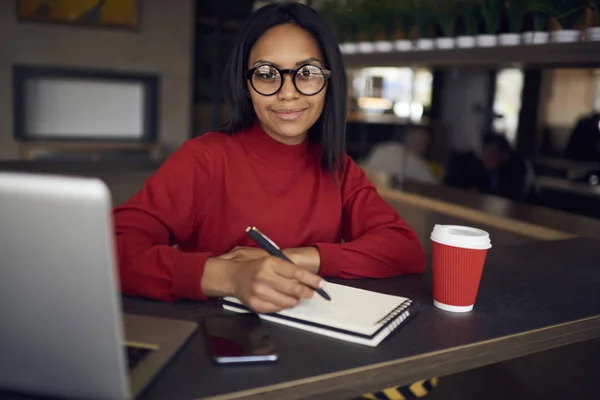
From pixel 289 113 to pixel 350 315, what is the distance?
19.0 inches

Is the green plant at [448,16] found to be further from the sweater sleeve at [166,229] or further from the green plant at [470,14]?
the sweater sleeve at [166,229]

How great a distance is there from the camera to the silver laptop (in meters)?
0.46

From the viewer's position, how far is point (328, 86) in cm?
115

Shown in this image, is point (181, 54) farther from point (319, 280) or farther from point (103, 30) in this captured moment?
point (319, 280)

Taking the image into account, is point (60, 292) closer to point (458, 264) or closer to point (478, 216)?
point (458, 264)

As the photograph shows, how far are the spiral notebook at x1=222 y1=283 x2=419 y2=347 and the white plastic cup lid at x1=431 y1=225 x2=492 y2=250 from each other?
10 centimetres

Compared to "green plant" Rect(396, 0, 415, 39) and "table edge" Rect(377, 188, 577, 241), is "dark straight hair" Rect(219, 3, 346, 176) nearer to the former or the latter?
"table edge" Rect(377, 188, 577, 241)

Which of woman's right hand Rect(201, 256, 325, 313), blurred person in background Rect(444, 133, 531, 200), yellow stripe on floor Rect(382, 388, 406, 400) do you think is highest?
woman's right hand Rect(201, 256, 325, 313)

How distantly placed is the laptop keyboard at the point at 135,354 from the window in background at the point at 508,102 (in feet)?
12.0

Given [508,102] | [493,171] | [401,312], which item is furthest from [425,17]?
[508,102]

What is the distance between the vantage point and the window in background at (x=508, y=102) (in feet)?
13.6

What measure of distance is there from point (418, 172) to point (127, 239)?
2614 millimetres

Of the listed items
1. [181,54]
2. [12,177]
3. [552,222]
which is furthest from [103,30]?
[12,177]

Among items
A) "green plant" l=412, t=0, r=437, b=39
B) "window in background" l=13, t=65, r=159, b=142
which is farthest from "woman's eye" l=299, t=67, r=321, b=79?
"window in background" l=13, t=65, r=159, b=142
